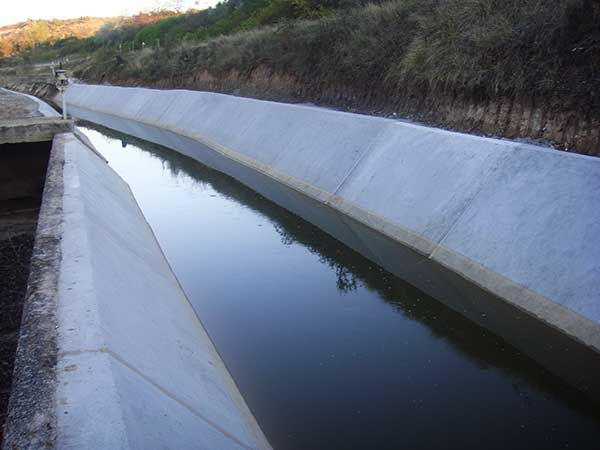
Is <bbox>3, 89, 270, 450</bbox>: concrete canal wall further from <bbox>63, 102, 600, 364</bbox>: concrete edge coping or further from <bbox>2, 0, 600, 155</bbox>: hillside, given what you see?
<bbox>2, 0, 600, 155</bbox>: hillside

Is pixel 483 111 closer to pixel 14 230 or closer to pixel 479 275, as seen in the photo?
pixel 479 275

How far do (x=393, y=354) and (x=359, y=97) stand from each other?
37.1 ft

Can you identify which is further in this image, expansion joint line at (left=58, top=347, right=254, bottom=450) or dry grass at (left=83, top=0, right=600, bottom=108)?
dry grass at (left=83, top=0, right=600, bottom=108)

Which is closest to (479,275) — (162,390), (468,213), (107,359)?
(468,213)

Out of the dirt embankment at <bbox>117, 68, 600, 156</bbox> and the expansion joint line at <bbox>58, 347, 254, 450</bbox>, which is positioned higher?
the dirt embankment at <bbox>117, 68, 600, 156</bbox>

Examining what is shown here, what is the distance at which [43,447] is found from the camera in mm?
2641

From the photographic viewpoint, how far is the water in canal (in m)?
4.67

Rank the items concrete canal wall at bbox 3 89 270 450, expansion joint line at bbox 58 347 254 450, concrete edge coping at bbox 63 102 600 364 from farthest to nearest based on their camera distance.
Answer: concrete edge coping at bbox 63 102 600 364 < expansion joint line at bbox 58 347 254 450 < concrete canal wall at bbox 3 89 270 450

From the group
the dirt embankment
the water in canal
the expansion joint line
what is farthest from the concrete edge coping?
the expansion joint line

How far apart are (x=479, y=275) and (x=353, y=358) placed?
2.32 m

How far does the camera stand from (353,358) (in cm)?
577

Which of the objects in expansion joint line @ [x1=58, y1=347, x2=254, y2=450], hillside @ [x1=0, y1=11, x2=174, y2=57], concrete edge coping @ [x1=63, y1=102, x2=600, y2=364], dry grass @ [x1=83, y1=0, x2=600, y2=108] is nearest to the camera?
expansion joint line @ [x1=58, y1=347, x2=254, y2=450]

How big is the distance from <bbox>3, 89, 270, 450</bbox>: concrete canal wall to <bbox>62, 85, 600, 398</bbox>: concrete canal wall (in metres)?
3.33

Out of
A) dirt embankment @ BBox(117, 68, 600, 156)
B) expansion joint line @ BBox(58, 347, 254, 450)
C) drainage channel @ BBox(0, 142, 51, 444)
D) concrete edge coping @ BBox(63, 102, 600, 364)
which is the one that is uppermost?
dirt embankment @ BBox(117, 68, 600, 156)
